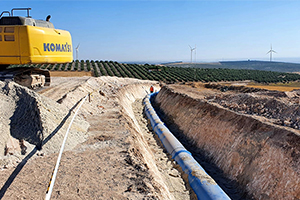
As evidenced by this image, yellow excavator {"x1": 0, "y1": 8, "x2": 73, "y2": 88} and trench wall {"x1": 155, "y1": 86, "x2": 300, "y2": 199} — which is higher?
yellow excavator {"x1": 0, "y1": 8, "x2": 73, "y2": 88}

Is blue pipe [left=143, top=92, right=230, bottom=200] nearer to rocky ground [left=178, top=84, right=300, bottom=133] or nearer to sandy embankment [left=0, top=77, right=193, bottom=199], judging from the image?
sandy embankment [left=0, top=77, right=193, bottom=199]

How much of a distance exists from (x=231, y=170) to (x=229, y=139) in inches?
64.9

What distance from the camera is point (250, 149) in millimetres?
10281

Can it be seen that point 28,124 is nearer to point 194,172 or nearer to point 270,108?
point 194,172

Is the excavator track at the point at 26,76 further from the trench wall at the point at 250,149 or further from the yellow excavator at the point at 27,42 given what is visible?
the trench wall at the point at 250,149

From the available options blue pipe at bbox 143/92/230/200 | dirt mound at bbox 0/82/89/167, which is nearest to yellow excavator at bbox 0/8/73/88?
dirt mound at bbox 0/82/89/167

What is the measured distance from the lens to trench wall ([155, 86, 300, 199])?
830cm

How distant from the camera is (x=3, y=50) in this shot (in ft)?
41.9

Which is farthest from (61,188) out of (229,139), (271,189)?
(229,139)

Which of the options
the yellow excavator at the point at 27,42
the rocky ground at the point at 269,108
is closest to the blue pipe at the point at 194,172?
the rocky ground at the point at 269,108

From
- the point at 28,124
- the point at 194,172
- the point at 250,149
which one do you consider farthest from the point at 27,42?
the point at 250,149

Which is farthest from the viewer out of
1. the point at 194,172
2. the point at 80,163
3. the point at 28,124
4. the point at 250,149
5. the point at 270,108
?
the point at 270,108

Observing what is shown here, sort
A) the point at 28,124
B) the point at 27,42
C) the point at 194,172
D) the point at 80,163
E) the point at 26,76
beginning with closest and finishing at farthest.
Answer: the point at 80,163
the point at 28,124
the point at 194,172
the point at 27,42
the point at 26,76

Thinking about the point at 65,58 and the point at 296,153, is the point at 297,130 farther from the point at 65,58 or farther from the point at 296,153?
the point at 65,58
